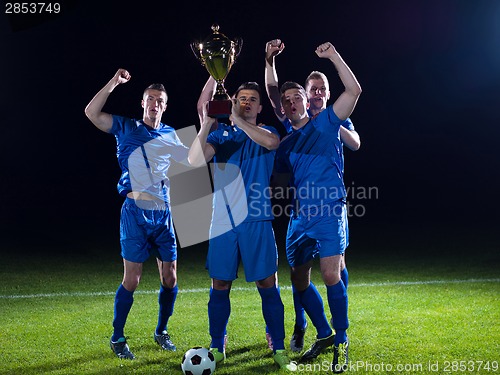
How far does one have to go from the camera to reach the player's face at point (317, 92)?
175 inches

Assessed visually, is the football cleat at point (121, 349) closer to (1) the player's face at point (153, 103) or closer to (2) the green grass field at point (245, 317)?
(2) the green grass field at point (245, 317)

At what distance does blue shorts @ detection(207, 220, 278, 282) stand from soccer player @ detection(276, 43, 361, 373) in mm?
298

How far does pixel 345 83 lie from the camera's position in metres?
3.69

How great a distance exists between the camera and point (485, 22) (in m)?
14.3

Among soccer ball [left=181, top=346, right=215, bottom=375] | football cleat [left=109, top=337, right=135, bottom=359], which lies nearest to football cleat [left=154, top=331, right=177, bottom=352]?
football cleat [left=109, top=337, right=135, bottom=359]

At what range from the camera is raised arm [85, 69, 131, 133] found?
4.16m

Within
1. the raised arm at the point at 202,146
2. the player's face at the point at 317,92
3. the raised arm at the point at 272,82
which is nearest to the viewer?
the raised arm at the point at 202,146

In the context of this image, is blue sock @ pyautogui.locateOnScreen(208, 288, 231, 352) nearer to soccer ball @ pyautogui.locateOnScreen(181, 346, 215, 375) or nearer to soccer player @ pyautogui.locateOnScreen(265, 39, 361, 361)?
soccer ball @ pyautogui.locateOnScreen(181, 346, 215, 375)

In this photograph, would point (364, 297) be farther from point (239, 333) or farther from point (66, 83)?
point (66, 83)

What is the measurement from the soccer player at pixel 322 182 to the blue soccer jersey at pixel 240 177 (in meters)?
0.19

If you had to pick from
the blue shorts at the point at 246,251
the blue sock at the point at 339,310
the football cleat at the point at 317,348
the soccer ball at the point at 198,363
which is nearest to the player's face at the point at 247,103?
the blue shorts at the point at 246,251

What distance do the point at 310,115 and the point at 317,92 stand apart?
0.59 ft

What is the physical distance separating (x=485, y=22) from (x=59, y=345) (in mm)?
12769

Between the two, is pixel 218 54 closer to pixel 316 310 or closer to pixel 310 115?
pixel 310 115
